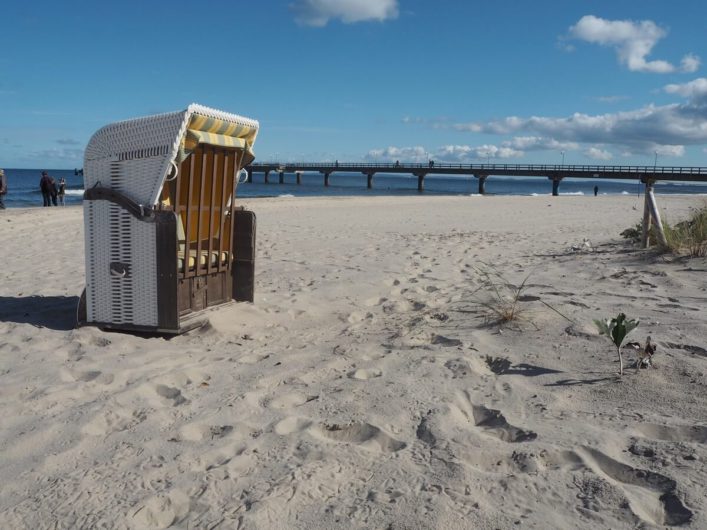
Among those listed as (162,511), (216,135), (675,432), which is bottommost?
(162,511)

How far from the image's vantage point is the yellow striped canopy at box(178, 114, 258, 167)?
4148mm

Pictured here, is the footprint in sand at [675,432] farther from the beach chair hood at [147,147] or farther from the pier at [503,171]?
the pier at [503,171]

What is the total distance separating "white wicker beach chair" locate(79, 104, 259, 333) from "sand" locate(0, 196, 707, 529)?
268 millimetres

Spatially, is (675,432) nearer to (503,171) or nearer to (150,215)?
(150,215)

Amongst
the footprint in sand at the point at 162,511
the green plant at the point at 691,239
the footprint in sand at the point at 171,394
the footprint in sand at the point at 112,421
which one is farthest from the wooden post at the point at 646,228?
the footprint in sand at the point at 162,511

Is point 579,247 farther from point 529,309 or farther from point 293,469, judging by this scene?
point 293,469

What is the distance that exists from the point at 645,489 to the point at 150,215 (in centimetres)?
338

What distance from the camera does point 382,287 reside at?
6.03m

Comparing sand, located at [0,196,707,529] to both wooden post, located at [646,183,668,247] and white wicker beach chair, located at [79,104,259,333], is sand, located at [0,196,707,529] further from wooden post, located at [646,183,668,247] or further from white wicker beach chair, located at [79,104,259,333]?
wooden post, located at [646,183,668,247]

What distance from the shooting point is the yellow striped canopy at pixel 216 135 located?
4.15 metres

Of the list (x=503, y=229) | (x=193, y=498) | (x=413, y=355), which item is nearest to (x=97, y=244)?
(x=413, y=355)

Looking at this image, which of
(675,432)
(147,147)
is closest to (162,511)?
(675,432)

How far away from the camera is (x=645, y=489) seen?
7.11 ft

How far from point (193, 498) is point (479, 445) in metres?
1.18
